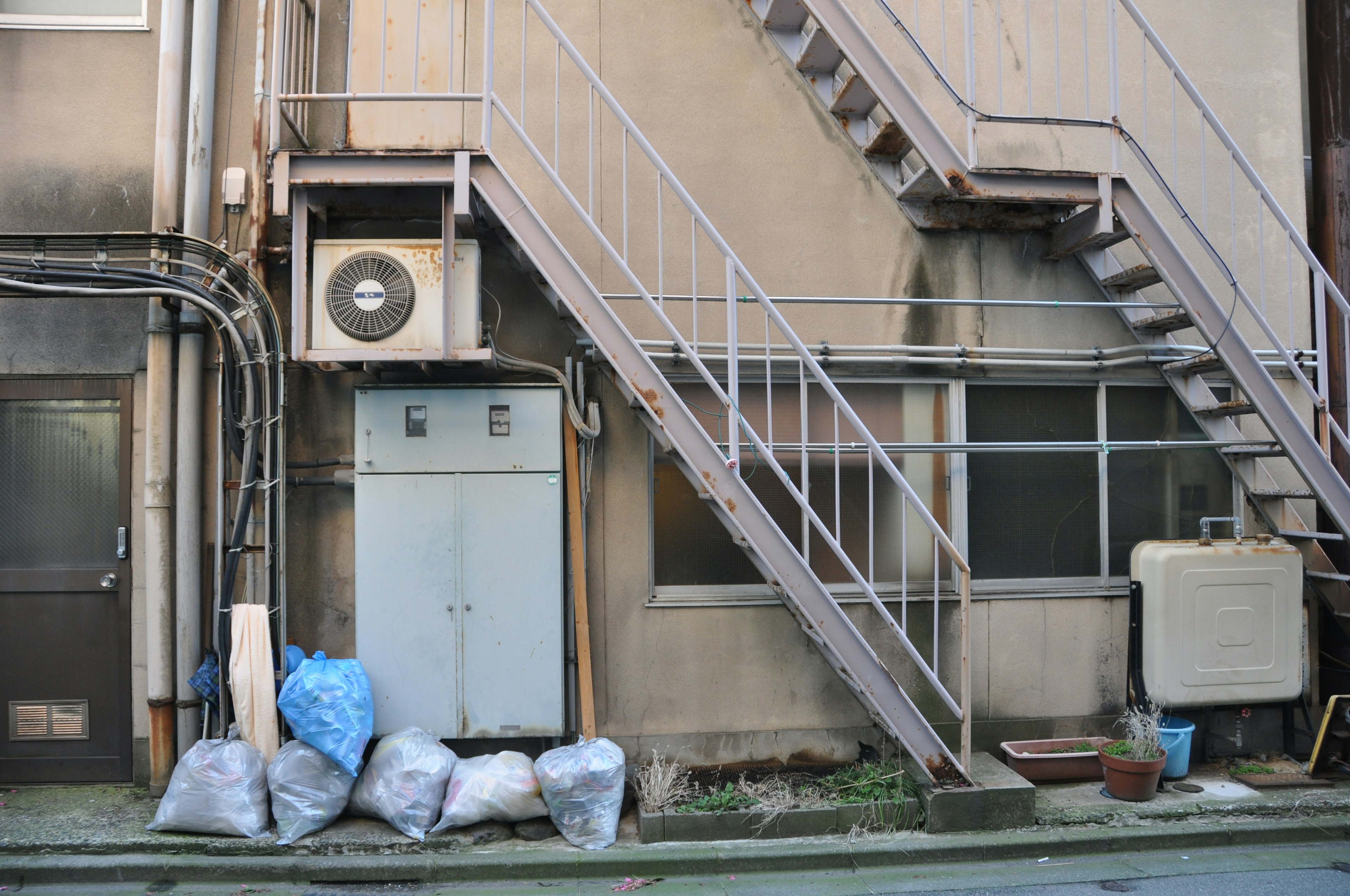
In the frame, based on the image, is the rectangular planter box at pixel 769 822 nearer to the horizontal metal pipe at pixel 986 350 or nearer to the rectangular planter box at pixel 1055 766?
the rectangular planter box at pixel 1055 766

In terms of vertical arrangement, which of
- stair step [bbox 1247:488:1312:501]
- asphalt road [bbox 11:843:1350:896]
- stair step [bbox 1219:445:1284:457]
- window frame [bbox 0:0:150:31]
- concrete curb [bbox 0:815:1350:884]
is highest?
window frame [bbox 0:0:150:31]

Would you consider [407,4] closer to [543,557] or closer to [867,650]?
[543,557]

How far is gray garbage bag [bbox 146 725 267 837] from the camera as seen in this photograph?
4504 mm

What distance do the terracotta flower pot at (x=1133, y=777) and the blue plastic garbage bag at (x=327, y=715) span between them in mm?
4497

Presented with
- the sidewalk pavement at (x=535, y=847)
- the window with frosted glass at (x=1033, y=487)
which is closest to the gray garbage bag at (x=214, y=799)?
the sidewalk pavement at (x=535, y=847)

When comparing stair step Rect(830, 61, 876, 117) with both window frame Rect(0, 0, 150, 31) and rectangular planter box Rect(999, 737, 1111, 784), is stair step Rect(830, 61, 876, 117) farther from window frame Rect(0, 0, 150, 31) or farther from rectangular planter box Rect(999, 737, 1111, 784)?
window frame Rect(0, 0, 150, 31)

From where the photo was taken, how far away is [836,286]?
5.70 metres

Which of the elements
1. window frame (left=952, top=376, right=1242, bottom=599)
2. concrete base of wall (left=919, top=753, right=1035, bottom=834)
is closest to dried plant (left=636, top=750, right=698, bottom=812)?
concrete base of wall (left=919, top=753, right=1035, bottom=834)

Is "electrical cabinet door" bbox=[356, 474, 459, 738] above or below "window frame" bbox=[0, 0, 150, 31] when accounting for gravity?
below

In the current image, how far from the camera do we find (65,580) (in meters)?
5.24

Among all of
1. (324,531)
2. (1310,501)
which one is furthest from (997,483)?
(324,531)

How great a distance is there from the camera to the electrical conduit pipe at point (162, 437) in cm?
508

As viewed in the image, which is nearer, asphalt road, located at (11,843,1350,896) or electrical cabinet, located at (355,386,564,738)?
asphalt road, located at (11,843,1350,896)

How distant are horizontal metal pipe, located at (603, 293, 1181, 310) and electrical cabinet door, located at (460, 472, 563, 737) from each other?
142 centimetres
